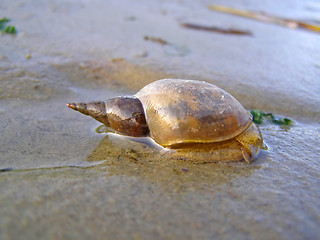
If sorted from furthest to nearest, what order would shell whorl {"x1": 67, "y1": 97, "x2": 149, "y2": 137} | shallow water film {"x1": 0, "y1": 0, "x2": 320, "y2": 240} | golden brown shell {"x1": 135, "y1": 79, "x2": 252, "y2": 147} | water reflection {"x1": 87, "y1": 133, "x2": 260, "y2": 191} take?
shell whorl {"x1": 67, "y1": 97, "x2": 149, "y2": 137} < golden brown shell {"x1": 135, "y1": 79, "x2": 252, "y2": 147} < water reflection {"x1": 87, "y1": 133, "x2": 260, "y2": 191} < shallow water film {"x1": 0, "y1": 0, "x2": 320, "y2": 240}

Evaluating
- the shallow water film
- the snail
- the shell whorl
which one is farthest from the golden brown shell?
the shallow water film

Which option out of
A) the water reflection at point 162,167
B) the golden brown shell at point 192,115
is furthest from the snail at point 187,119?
the water reflection at point 162,167

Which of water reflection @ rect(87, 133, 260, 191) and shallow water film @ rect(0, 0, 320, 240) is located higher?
shallow water film @ rect(0, 0, 320, 240)

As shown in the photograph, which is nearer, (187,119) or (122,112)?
(187,119)

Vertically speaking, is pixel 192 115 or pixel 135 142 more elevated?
pixel 192 115

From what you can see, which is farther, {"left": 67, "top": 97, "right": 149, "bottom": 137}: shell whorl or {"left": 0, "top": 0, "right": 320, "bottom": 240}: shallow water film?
{"left": 67, "top": 97, "right": 149, "bottom": 137}: shell whorl

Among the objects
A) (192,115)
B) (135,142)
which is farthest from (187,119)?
(135,142)

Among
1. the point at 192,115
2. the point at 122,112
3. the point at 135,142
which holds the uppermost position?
the point at 192,115

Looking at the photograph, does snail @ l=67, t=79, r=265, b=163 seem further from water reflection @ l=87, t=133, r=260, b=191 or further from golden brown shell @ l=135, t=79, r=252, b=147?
water reflection @ l=87, t=133, r=260, b=191

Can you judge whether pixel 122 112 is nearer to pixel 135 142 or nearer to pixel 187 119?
pixel 135 142
